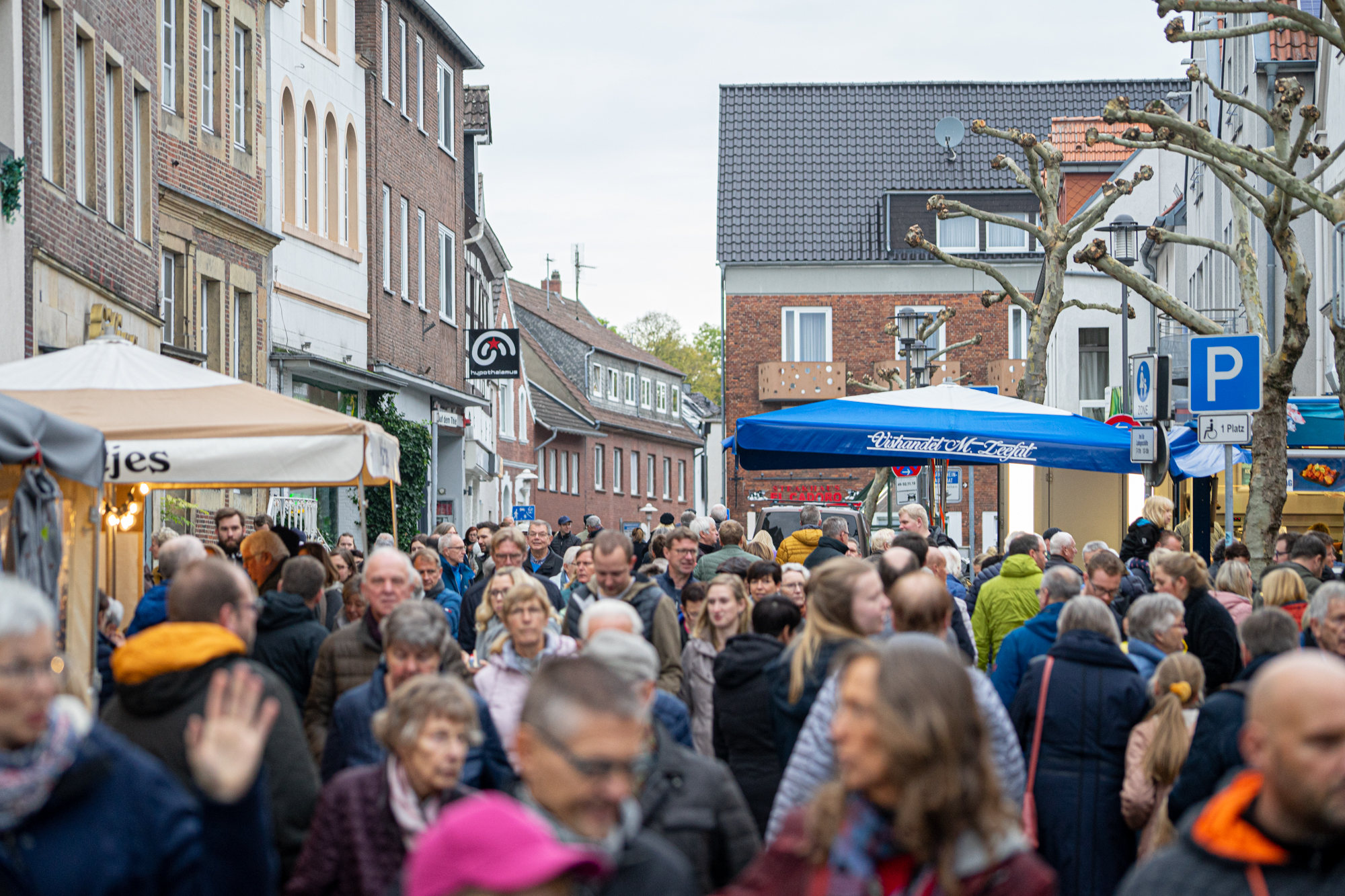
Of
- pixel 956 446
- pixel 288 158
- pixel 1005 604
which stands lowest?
pixel 1005 604

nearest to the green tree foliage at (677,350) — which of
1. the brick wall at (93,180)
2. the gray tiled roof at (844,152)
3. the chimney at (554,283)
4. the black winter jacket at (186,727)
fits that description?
the chimney at (554,283)

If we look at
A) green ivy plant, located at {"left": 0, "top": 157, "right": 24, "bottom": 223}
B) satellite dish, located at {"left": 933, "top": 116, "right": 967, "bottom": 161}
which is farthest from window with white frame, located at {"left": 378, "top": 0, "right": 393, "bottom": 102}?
satellite dish, located at {"left": 933, "top": 116, "right": 967, "bottom": 161}

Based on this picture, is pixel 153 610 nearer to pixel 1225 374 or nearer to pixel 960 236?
pixel 1225 374

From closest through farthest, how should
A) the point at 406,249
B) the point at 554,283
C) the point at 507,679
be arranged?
the point at 507,679 → the point at 406,249 → the point at 554,283

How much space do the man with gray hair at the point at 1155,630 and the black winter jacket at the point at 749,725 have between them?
5.72ft

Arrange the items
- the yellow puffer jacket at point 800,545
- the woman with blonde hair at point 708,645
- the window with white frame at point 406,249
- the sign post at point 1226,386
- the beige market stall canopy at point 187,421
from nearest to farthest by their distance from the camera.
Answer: the woman with blonde hair at point 708,645
the beige market stall canopy at point 187,421
the sign post at point 1226,386
the yellow puffer jacket at point 800,545
the window with white frame at point 406,249

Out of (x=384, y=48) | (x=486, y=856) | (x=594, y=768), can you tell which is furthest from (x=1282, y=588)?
(x=384, y=48)

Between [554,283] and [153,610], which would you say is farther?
[554,283]

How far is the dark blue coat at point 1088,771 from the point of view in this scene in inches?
262

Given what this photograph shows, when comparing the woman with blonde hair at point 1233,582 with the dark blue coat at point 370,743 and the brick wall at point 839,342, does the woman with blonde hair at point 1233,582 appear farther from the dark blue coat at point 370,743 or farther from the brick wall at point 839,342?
the brick wall at point 839,342

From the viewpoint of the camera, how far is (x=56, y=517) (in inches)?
304

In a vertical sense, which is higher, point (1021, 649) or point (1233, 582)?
point (1233, 582)

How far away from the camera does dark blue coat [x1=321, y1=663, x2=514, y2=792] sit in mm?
5574

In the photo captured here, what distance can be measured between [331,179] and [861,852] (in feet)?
84.5
